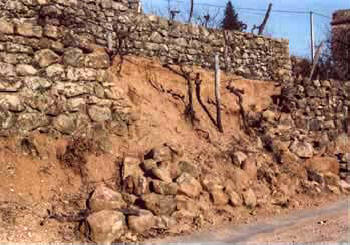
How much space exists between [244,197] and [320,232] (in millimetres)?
1572

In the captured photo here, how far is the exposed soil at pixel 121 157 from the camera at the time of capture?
5.51 meters

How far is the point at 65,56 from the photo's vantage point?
693 centimetres

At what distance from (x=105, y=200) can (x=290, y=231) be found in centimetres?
274

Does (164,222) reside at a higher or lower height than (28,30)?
lower

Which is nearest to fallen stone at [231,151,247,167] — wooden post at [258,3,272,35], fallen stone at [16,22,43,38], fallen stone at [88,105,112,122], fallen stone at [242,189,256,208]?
fallen stone at [242,189,256,208]

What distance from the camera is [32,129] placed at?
6395 mm

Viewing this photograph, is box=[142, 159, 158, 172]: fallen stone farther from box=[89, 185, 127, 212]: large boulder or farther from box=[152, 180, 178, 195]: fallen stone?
box=[89, 185, 127, 212]: large boulder

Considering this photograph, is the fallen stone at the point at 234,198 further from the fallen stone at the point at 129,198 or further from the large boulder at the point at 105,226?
the large boulder at the point at 105,226

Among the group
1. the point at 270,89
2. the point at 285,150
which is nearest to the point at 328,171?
the point at 285,150

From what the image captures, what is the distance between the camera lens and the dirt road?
18.5ft

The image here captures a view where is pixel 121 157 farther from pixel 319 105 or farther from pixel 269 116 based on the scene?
pixel 319 105

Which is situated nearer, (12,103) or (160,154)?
(12,103)

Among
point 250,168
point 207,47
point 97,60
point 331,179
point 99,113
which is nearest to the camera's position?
point 99,113

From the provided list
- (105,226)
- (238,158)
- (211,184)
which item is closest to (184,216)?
(211,184)
